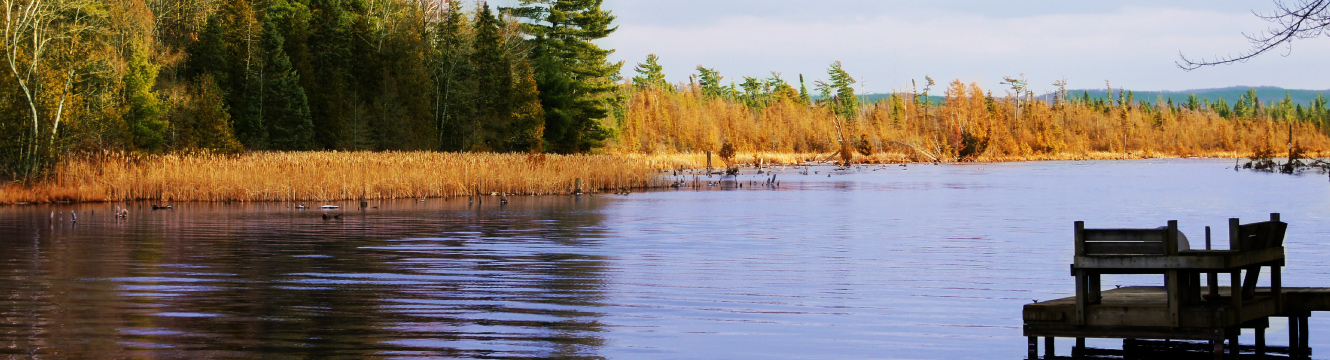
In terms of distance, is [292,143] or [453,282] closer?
[453,282]

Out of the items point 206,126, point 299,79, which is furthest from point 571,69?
point 206,126

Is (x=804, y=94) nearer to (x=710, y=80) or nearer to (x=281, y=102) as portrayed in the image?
(x=710, y=80)

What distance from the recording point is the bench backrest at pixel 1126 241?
923 centimetres

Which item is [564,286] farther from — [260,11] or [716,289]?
[260,11]

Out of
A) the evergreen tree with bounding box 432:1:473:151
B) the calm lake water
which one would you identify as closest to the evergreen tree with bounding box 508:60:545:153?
the evergreen tree with bounding box 432:1:473:151

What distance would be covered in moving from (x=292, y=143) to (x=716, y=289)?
4697cm

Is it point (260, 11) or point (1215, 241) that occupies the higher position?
point (260, 11)

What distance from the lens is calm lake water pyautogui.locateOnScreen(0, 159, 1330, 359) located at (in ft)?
36.1

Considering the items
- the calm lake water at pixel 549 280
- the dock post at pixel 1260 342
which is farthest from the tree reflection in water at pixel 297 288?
the dock post at pixel 1260 342

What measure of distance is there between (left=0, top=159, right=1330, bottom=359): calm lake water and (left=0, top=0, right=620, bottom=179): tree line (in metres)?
7.02

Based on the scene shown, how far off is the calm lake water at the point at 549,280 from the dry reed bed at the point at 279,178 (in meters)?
3.05

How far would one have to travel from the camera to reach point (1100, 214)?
112ft

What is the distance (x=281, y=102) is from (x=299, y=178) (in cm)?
2140

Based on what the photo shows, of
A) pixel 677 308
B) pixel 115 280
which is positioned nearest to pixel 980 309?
pixel 677 308
